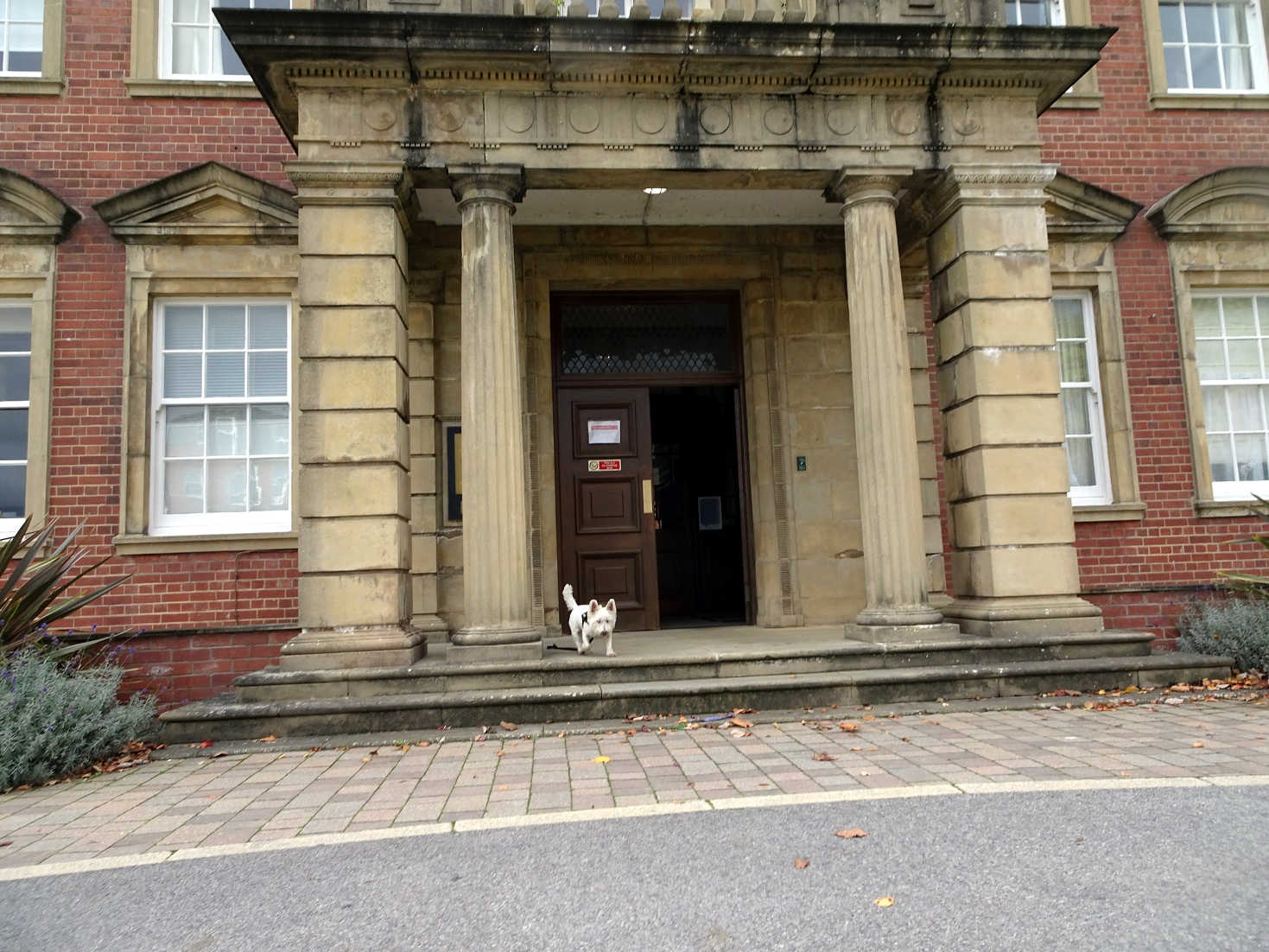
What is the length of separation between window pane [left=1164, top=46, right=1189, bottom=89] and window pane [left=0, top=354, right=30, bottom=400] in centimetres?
1233

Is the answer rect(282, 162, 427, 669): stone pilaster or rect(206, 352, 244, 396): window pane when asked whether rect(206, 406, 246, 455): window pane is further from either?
rect(282, 162, 427, 669): stone pilaster

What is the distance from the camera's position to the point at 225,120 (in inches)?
352

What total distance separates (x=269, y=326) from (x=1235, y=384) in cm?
1011

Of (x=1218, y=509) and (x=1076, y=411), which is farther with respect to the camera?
(x=1076, y=411)

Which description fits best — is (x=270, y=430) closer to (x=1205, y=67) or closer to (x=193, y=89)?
(x=193, y=89)

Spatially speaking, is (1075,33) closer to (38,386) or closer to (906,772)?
(906,772)

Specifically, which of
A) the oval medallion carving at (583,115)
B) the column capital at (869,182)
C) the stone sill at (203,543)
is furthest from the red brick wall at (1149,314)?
the stone sill at (203,543)

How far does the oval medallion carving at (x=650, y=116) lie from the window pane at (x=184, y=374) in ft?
15.8

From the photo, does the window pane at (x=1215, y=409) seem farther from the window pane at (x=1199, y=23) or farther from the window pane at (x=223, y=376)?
the window pane at (x=223, y=376)

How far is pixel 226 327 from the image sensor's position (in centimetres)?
891

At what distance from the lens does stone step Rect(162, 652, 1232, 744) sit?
6148mm

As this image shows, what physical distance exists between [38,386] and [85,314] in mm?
783

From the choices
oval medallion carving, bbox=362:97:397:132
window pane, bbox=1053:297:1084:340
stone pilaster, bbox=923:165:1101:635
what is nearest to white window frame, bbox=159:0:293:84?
oval medallion carving, bbox=362:97:397:132

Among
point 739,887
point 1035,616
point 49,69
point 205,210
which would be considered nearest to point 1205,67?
point 1035,616
